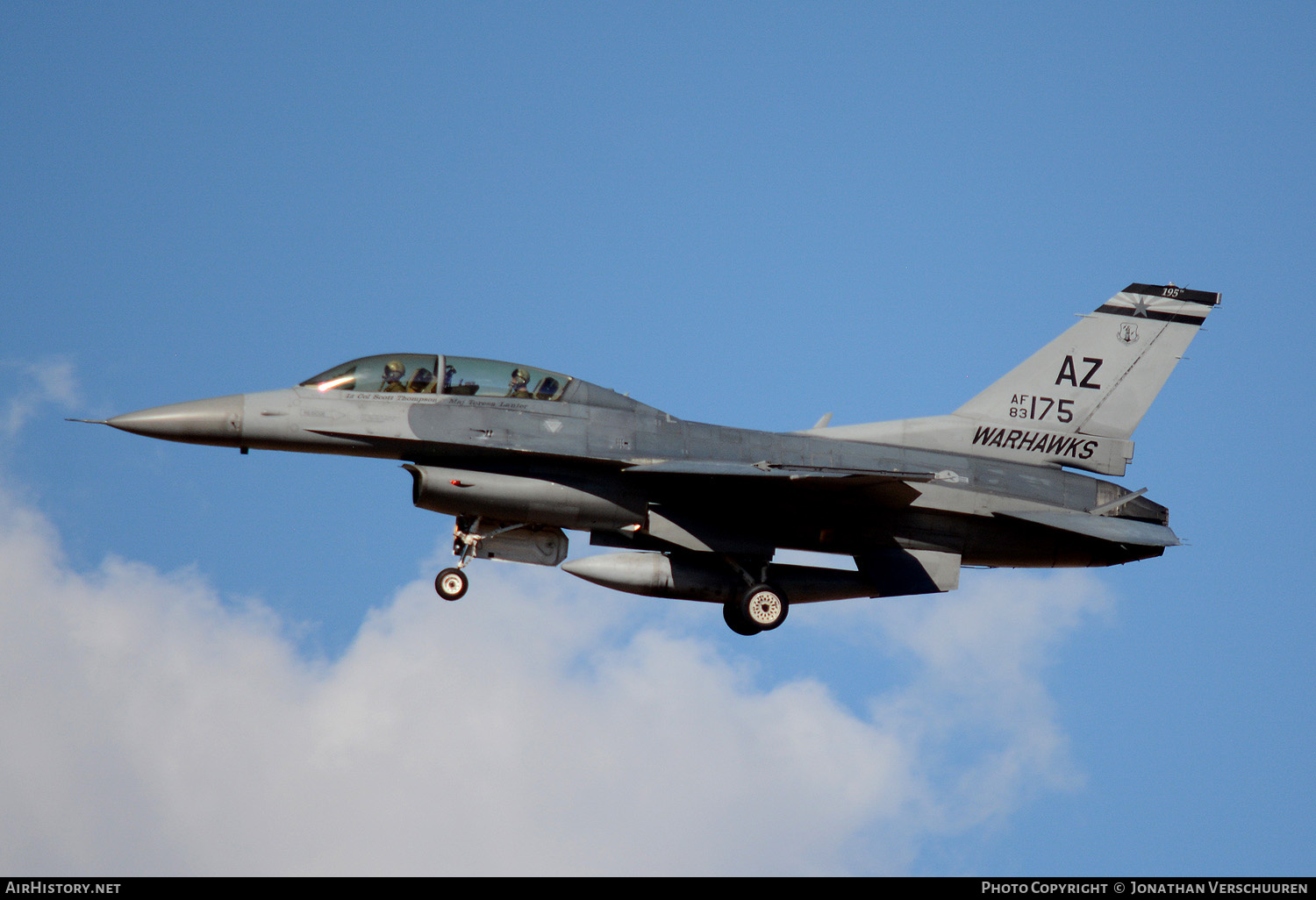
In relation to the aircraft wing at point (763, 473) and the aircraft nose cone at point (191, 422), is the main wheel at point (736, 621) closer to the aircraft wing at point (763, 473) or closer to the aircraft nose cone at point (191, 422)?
the aircraft wing at point (763, 473)

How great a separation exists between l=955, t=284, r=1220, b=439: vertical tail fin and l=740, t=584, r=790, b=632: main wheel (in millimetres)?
4322

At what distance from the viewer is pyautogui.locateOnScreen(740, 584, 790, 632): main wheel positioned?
20750 mm

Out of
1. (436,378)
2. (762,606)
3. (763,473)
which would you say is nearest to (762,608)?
(762,606)

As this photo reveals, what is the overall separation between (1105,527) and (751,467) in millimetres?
5451

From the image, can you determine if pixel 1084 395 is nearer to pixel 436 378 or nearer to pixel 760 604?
pixel 760 604

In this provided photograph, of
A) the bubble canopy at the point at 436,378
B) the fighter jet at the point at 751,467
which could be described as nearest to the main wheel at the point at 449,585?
the fighter jet at the point at 751,467

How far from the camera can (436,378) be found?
19.6 meters

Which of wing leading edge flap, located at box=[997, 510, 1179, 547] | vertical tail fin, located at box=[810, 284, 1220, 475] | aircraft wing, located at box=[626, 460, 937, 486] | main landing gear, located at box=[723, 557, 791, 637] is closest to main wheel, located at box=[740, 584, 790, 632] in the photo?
main landing gear, located at box=[723, 557, 791, 637]

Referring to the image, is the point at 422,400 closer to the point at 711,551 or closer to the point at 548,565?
the point at 548,565

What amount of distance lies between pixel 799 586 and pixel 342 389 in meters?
7.47

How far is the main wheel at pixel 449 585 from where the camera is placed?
64.0 ft

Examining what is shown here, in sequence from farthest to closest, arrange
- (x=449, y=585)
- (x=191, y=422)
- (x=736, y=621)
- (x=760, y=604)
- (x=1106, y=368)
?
(x=1106, y=368), (x=736, y=621), (x=760, y=604), (x=449, y=585), (x=191, y=422)

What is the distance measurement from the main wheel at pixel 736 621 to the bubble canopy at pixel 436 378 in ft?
14.4

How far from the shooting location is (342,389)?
762 inches
